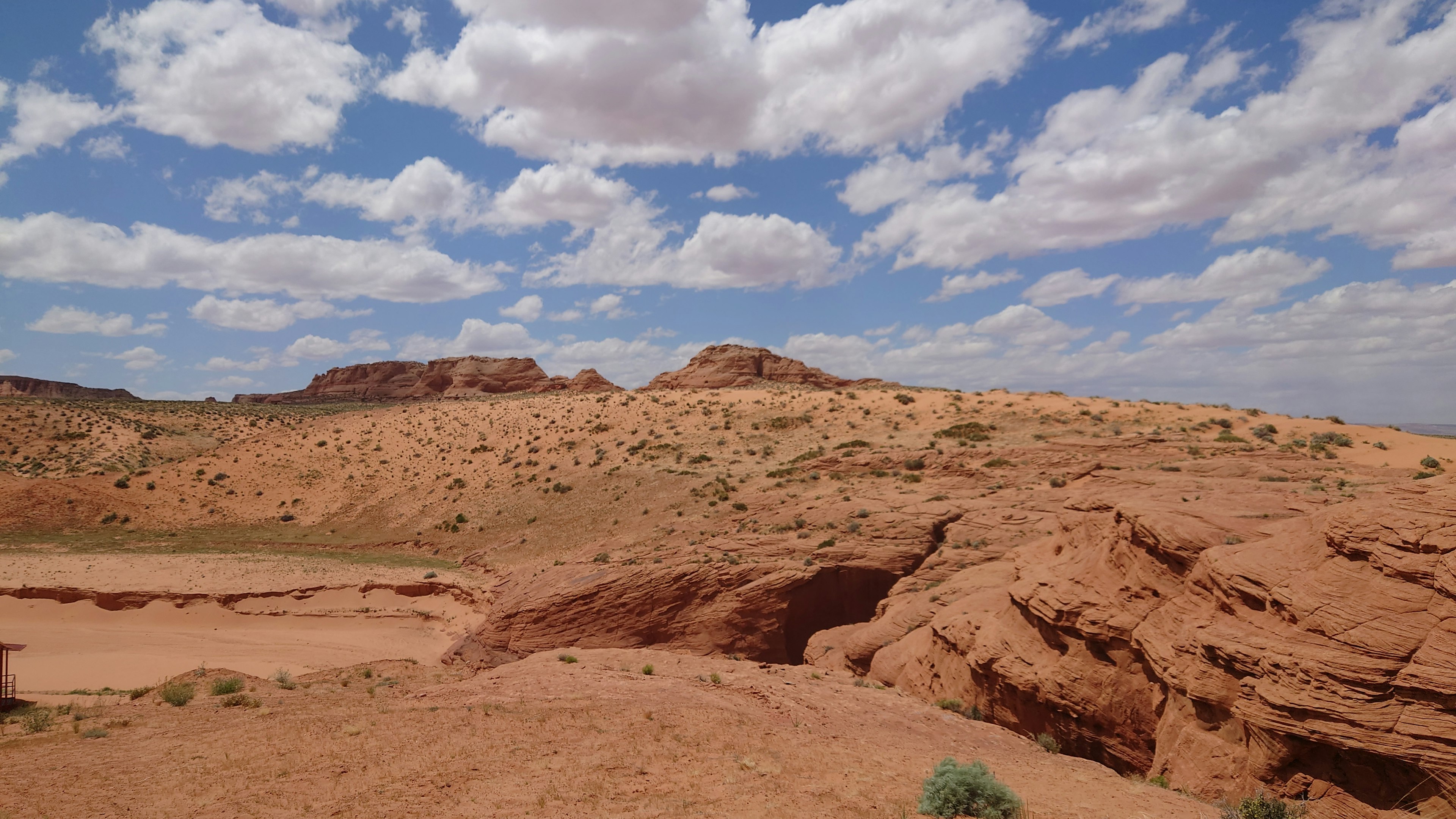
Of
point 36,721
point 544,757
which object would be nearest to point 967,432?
point 544,757

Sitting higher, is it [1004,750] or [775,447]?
[775,447]

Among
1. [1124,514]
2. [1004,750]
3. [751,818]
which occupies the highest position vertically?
[1124,514]

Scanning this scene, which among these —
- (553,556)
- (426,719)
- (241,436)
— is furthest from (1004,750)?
(241,436)

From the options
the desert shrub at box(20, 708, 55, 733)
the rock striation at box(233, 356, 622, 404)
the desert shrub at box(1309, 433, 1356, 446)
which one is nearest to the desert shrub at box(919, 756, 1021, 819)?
the desert shrub at box(20, 708, 55, 733)

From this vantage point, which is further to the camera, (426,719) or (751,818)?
(426,719)

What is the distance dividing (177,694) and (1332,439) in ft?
109

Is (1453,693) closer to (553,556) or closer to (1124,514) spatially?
(1124,514)

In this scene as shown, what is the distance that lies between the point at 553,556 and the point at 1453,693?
26.7 m

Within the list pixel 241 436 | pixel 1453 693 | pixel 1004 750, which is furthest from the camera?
pixel 241 436

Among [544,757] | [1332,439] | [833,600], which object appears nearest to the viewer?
[544,757]

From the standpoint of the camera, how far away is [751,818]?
8.58m

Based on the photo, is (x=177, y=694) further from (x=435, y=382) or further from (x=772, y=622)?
(x=435, y=382)

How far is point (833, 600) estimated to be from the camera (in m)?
21.2

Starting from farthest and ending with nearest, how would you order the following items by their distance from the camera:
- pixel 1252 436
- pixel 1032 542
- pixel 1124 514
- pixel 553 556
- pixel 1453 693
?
1. pixel 553 556
2. pixel 1252 436
3. pixel 1032 542
4. pixel 1124 514
5. pixel 1453 693
